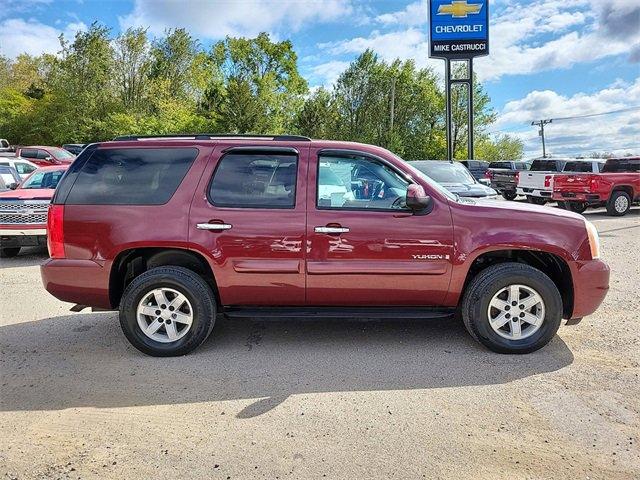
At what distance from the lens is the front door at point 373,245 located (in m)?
4.07

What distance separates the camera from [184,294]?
13.7ft

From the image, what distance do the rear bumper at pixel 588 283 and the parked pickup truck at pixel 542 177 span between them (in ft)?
40.5

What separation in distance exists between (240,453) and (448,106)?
25369mm

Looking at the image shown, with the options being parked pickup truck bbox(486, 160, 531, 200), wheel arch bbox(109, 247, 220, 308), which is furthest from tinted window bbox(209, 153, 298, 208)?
parked pickup truck bbox(486, 160, 531, 200)

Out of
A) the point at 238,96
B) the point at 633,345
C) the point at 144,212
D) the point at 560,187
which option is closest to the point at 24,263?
the point at 144,212

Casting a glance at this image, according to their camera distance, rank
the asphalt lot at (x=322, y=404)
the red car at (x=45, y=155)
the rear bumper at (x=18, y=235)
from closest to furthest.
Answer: the asphalt lot at (x=322, y=404), the rear bumper at (x=18, y=235), the red car at (x=45, y=155)

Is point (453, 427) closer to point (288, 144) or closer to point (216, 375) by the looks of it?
point (216, 375)

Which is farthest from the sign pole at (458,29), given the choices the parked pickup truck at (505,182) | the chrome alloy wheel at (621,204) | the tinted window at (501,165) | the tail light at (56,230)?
the tail light at (56,230)

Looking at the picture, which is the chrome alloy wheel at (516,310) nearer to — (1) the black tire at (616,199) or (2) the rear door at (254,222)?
(2) the rear door at (254,222)

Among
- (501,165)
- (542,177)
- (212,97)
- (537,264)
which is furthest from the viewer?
(212,97)

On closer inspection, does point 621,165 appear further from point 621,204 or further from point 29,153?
point 29,153

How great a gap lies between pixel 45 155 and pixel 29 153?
956 millimetres

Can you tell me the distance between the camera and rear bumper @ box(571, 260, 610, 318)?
13.6ft

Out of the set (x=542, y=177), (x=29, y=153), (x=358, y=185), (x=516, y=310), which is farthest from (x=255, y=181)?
(x=29, y=153)
